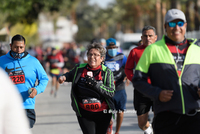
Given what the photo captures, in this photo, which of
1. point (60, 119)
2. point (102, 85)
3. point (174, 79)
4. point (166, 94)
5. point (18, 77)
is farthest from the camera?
point (60, 119)

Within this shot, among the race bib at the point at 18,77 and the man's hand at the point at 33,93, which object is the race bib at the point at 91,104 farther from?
the race bib at the point at 18,77

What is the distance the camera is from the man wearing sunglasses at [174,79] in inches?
161

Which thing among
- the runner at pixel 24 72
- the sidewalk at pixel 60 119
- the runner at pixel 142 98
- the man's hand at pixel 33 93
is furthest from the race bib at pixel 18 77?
the sidewalk at pixel 60 119

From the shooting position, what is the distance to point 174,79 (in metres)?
4.13

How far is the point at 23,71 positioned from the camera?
246 inches

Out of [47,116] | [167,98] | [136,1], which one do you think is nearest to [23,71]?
[167,98]

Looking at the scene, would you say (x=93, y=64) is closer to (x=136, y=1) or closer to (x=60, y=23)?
(x=136, y=1)

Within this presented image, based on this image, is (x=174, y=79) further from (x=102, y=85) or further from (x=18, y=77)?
(x=18, y=77)

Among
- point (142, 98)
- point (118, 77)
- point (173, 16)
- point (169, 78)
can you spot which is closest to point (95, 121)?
point (142, 98)

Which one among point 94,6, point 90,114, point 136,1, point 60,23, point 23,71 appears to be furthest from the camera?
point 60,23

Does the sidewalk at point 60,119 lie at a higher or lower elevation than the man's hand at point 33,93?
lower

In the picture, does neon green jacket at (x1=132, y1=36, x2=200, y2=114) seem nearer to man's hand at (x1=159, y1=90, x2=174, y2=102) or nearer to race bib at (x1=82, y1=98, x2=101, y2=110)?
man's hand at (x1=159, y1=90, x2=174, y2=102)

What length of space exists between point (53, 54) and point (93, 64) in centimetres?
1211

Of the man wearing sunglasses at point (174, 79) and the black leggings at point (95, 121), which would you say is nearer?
the man wearing sunglasses at point (174, 79)
